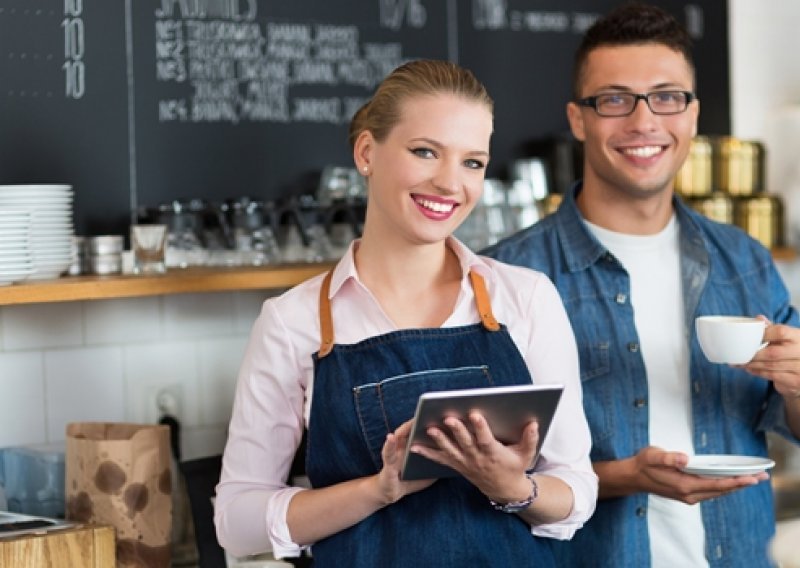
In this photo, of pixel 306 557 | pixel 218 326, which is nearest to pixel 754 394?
pixel 306 557

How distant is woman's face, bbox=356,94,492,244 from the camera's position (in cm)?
205

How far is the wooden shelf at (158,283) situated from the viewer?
2592 mm

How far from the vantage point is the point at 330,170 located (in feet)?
10.5

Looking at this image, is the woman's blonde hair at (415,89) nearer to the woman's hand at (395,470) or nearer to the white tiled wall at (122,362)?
the woman's hand at (395,470)

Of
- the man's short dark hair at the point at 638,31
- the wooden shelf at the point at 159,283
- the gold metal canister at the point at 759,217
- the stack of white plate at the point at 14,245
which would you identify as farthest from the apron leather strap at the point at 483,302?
the gold metal canister at the point at 759,217

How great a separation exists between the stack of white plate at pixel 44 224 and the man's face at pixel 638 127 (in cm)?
108

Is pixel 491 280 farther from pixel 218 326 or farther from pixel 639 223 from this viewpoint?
pixel 218 326

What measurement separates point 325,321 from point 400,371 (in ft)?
0.49

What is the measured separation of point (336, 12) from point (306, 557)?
4.32 ft

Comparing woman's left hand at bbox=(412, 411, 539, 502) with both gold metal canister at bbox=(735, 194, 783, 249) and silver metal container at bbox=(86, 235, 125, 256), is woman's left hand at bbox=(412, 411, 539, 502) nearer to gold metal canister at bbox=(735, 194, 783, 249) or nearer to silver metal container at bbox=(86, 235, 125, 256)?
silver metal container at bbox=(86, 235, 125, 256)

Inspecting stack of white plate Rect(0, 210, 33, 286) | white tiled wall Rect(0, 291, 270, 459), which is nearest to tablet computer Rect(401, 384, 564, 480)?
stack of white plate Rect(0, 210, 33, 286)

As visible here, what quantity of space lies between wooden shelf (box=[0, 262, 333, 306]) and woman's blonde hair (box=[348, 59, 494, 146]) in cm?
80

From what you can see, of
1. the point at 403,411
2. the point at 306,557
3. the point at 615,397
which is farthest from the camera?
the point at 306,557

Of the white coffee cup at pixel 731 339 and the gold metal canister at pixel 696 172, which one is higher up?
the gold metal canister at pixel 696 172
